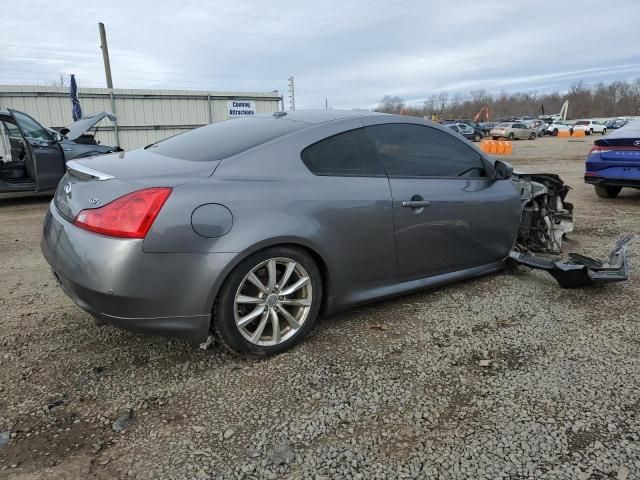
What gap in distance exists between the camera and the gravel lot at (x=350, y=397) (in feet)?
6.74

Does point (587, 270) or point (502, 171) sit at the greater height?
point (502, 171)

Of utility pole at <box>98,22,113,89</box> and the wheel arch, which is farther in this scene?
utility pole at <box>98,22,113,89</box>

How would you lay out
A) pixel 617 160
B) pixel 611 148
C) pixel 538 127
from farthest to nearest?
pixel 538 127
pixel 611 148
pixel 617 160

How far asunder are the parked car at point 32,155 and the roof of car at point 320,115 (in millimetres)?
6341

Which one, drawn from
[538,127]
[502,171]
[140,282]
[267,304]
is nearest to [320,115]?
[267,304]

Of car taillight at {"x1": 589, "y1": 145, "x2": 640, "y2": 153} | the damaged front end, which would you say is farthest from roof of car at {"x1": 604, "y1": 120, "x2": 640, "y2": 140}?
the damaged front end

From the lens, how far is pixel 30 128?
831 cm

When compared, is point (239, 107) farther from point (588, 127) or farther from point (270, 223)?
point (588, 127)

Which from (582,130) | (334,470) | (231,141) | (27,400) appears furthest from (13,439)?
(582,130)

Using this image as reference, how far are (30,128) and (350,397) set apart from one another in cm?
825

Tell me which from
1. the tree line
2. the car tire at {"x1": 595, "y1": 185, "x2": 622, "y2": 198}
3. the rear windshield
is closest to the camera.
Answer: the rear windshield

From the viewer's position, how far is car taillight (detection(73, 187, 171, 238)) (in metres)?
2.39

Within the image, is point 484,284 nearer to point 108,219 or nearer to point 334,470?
point 334,470

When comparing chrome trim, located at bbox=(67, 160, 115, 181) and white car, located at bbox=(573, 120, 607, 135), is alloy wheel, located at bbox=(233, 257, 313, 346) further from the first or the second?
white car, located at bbox=(573, 120, 607, 135)
